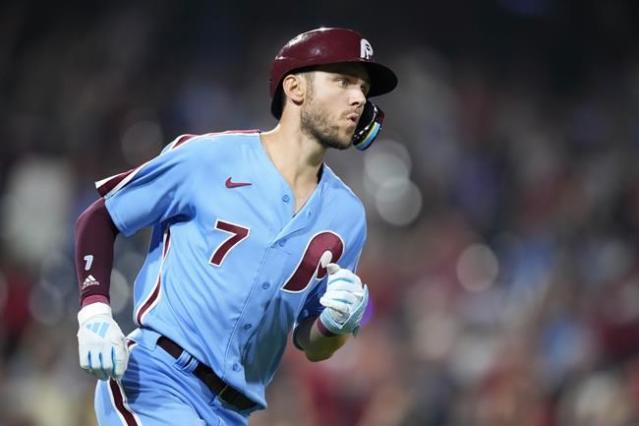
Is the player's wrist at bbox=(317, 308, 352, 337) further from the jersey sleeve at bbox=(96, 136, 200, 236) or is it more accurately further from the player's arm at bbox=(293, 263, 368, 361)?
the jersey sleeve at bbox=(96, 136, 200, 236)

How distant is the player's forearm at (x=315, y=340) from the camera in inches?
132

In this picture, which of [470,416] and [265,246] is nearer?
[265,246]

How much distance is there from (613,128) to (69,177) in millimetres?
3939

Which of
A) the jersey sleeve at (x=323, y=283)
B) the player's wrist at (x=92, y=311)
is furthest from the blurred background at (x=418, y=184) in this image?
the player's wrist at (x=92, y=311)

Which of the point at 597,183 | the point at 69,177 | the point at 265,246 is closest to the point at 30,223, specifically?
the point at 69,177

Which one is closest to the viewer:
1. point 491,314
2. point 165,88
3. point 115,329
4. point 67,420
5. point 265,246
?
point 115,329

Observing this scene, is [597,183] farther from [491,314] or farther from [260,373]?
[260,373]

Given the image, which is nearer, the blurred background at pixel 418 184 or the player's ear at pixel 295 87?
the player's ear at pixel 295 87

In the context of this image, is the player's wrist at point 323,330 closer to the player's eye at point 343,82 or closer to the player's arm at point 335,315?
the player's arm at point 335,315

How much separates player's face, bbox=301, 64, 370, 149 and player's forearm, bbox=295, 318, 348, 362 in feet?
1.95

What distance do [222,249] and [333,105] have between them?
574 millimetres

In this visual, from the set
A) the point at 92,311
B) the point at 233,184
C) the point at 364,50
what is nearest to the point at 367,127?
the point at 364,50

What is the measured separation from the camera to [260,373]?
10.9 ft

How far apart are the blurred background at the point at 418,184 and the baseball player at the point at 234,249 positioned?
310cm
